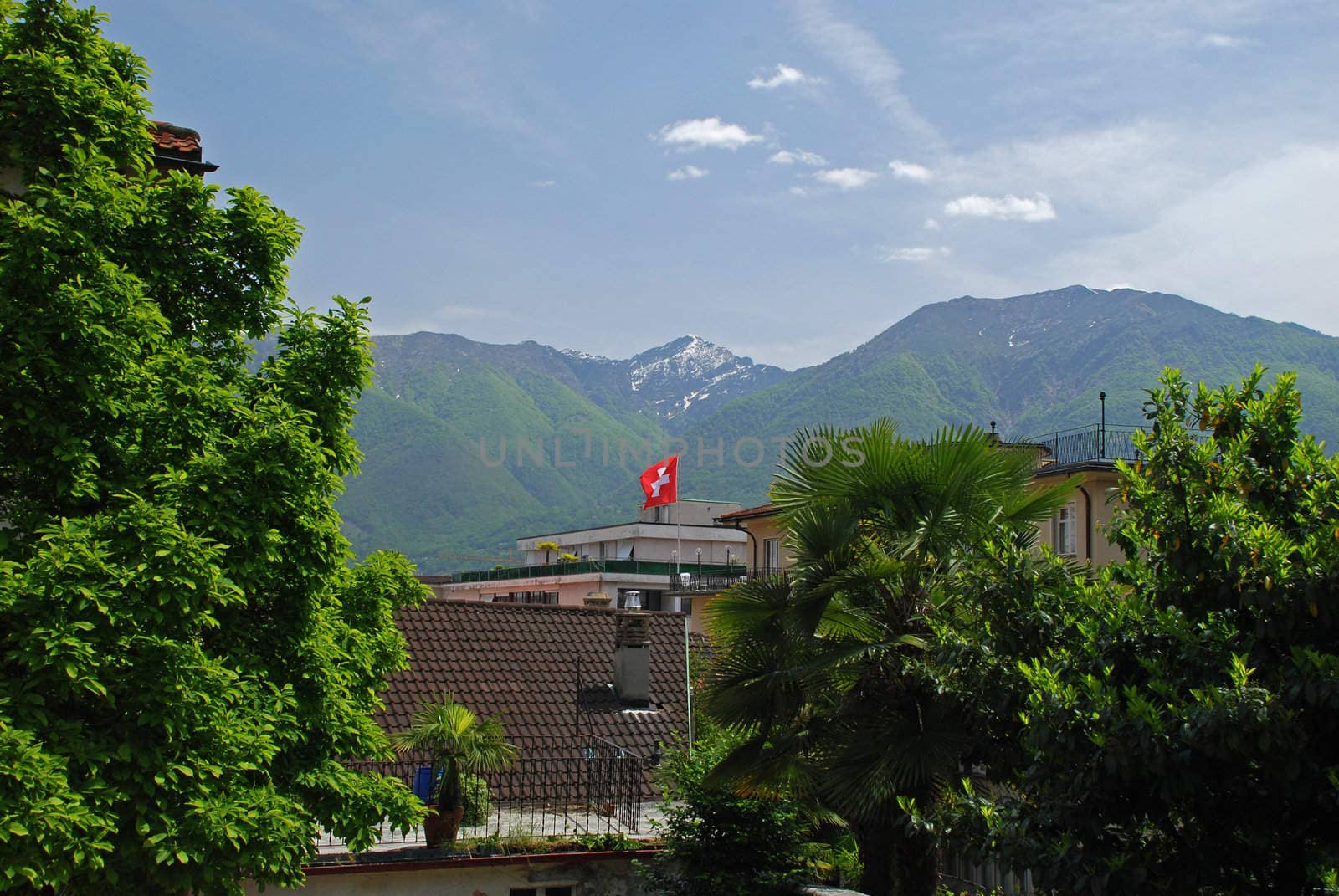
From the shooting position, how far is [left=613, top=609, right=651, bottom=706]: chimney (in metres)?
20.8

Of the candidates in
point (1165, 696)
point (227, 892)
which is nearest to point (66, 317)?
A: point (227, 892)

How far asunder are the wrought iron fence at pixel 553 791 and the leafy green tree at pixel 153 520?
616cm

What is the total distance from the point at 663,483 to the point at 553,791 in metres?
36.6

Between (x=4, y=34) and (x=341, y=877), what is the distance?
31.4 ft

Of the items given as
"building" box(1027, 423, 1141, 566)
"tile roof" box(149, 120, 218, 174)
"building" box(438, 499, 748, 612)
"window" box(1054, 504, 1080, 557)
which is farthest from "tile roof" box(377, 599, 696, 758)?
"building" box(438, 499, 748, 612)

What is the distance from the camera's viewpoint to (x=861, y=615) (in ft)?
37.4

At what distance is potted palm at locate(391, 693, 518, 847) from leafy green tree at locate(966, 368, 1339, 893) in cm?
834

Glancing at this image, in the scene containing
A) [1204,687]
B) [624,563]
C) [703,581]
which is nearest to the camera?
[1204,687]

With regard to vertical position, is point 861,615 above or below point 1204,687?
above

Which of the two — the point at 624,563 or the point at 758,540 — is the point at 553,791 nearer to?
the point at 758,540

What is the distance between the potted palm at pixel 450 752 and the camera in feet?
47.5

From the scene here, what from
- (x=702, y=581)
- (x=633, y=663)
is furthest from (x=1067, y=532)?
(x=702, y=581)

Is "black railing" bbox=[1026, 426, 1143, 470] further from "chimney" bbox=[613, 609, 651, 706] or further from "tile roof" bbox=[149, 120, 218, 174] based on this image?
"tile roof" bbox=[149, 120, 218, 174]

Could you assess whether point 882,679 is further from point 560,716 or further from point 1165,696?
point 560,716
